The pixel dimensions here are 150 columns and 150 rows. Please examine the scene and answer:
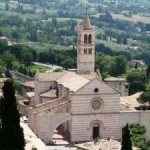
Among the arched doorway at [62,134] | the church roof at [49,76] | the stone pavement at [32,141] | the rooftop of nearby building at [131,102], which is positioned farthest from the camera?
the church roof at [49,76]

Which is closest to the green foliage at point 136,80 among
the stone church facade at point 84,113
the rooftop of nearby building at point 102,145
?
the stone church facade at point 84,113

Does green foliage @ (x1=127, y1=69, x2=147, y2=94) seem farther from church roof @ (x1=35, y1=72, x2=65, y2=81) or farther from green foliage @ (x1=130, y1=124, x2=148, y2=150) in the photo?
green foliage @ (x1=130, y1=124, x2=148, y2=150)

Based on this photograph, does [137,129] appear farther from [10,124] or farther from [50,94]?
[10,124]

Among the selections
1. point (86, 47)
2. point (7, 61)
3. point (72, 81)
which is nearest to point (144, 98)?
point (86, 47)

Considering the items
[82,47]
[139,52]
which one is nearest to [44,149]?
[82,47]

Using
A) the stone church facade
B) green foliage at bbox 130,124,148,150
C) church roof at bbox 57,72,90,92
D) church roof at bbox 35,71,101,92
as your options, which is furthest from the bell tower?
green foliage at bbox 130,124,148,150

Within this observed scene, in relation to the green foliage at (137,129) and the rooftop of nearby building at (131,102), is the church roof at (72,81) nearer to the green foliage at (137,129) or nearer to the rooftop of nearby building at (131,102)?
the green foliage at (137,129)
